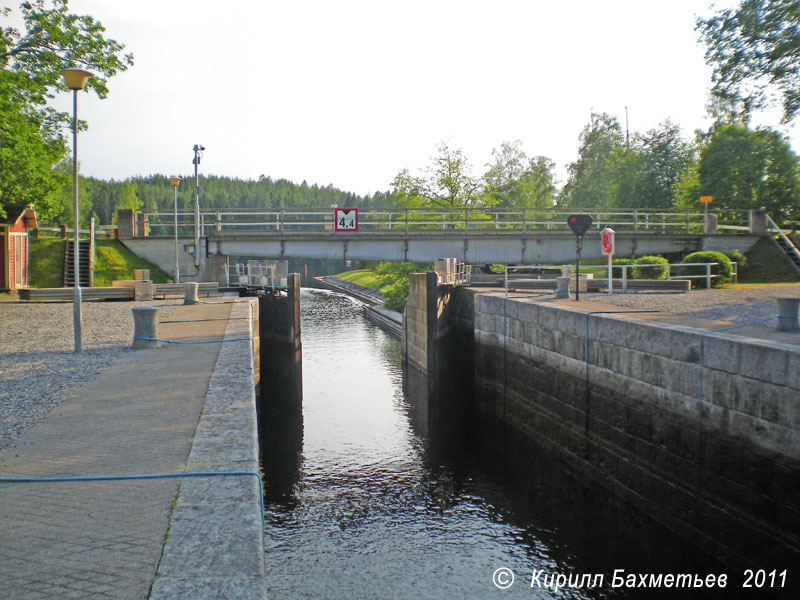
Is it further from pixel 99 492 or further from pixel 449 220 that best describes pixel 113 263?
pixel 99 492

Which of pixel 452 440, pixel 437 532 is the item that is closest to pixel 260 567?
pixel 437 532

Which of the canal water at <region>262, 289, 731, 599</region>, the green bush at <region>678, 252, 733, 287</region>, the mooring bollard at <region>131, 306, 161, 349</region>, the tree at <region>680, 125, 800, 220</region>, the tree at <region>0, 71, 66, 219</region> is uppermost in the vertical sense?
the tree at <region>680, 125, 800, 220</region>

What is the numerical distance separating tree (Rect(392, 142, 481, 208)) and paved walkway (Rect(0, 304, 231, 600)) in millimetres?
37347

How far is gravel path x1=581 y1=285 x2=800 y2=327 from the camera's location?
1466cm

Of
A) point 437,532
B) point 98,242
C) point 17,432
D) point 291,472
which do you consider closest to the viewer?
point 17,432

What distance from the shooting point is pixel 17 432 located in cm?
709

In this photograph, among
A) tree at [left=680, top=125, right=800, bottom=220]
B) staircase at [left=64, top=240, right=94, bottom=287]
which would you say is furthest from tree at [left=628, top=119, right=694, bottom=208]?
staircase at [left=64, top=240, right=94, bottom=287]

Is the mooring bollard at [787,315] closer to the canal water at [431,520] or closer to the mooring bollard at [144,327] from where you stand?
the canal water at [431,520]

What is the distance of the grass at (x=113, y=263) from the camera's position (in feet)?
108

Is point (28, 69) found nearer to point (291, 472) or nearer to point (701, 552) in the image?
point (291, 472)

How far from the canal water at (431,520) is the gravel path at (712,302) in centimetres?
460

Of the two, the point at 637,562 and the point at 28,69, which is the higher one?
the point at 28,69

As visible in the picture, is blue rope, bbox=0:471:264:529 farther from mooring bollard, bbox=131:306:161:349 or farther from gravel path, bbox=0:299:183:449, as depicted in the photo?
mooring bollard, bbox=131:306:161:349

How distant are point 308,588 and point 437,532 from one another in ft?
9.18
